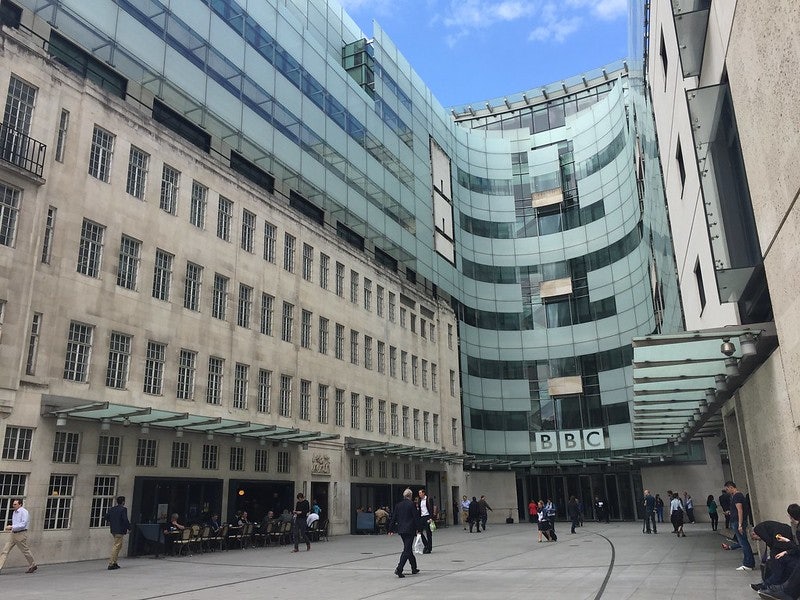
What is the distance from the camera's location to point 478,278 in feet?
178

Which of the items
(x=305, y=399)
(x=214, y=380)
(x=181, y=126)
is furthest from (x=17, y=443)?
(x=305, y=399)

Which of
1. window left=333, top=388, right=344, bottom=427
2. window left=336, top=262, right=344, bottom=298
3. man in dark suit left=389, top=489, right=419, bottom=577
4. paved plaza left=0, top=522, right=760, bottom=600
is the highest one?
window left=336, top=262, right=344, bottom=298

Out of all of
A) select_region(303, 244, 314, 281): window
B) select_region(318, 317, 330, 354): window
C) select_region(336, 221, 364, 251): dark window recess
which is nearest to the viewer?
select_region(303, 244, 314, 281): window

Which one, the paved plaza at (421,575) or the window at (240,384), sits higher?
the window at (240,384)

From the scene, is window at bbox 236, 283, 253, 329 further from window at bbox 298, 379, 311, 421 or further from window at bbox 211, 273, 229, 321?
window at bbox 298, 379, 311, 421

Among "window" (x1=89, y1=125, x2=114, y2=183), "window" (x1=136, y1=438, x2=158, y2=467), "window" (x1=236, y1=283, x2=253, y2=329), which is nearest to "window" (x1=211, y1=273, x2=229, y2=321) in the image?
"window" (x1=236, y1=283, x2=253, y2=329)

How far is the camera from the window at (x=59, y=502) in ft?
63.2

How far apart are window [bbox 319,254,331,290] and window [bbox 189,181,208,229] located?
8459 mm

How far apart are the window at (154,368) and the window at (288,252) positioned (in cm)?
873

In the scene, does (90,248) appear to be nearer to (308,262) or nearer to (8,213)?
(8,213)

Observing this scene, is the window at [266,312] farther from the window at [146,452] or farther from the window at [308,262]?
the window at [146,452]

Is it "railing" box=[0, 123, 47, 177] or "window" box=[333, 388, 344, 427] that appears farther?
"window" box=[333, 388, 344, 427]

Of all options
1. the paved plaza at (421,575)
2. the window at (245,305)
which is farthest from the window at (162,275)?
the paved plaza at (421,575)

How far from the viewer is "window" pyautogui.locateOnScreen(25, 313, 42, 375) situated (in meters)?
Answer: 19.2
